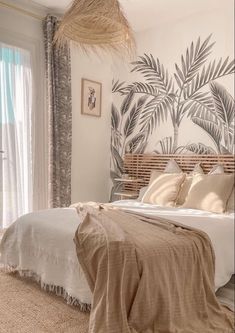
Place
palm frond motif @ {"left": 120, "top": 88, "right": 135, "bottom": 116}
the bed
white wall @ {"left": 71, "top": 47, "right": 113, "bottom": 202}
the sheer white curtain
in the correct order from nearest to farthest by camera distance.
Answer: the bed → the sheer white curtain → white wall @ {"left": 71, "top": 47, "right": 113, "bottom": 202} → palm frond motif @ {"left": 120, "top": 88, "right": 135, "bottom": 116}

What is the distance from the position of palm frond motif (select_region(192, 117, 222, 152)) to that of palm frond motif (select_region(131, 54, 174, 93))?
61cm

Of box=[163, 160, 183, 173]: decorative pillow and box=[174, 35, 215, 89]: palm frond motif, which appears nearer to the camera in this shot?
box=[174, 35, 215, 89]: palm frond motif

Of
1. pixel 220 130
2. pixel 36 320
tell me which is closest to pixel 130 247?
pixel 36 320

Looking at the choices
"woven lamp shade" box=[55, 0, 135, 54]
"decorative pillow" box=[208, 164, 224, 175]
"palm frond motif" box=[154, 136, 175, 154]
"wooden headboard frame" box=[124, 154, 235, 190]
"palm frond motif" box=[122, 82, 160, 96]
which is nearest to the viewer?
"woven lamp shade" box=[55, 0, 135, 54]

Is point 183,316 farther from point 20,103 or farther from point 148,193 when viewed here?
point 20,103

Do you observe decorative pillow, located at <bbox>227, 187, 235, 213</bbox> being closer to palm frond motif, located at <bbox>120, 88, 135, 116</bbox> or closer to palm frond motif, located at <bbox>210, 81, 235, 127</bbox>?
palm frond motif, located at <bbox>210, 81, 235, 127</bbox>

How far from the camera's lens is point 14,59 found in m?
3.83

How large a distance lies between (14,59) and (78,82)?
0.95 meters

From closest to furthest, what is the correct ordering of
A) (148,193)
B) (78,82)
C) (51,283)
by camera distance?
(51,283) → (148,193) → (78,82)

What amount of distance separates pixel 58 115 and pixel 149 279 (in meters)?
2.75

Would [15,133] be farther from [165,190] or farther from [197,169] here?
[197,169]

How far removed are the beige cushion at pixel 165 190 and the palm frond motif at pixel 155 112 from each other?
903mm

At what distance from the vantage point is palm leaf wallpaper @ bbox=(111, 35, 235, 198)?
3717mm

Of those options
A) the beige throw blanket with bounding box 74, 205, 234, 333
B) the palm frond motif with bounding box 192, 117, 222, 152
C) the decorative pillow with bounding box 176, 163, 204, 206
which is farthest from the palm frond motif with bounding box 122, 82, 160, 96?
the beige throw blanket with bounding box 74, 205, 234, 333
